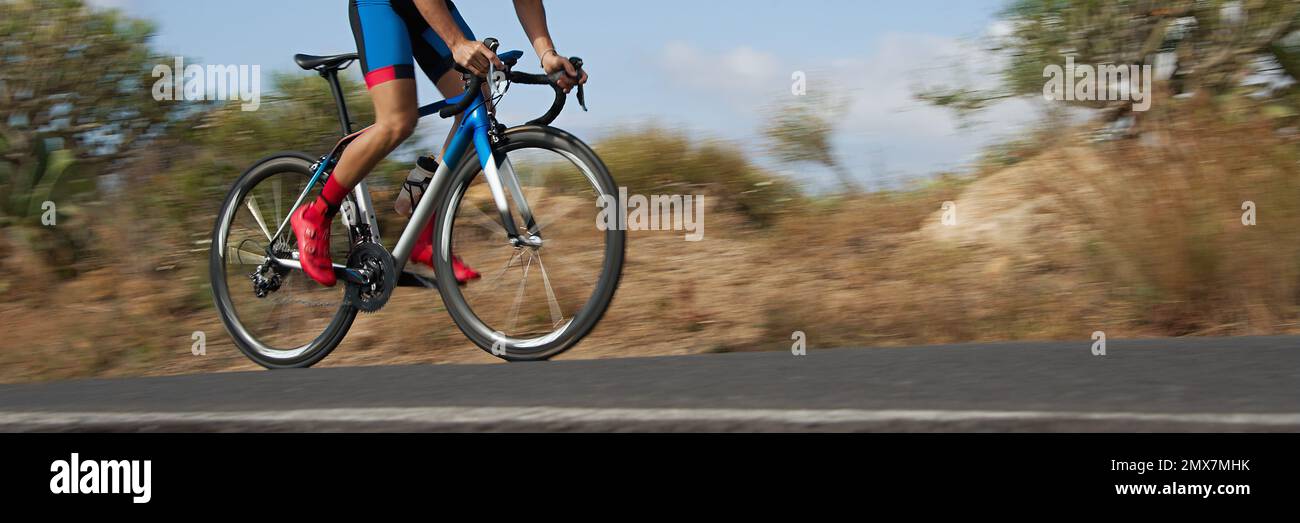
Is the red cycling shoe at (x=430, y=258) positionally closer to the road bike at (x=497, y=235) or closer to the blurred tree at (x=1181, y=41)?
the road bike at (x=497, y=235)

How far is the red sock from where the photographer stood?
4.80 meters

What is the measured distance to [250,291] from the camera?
543 centimetres

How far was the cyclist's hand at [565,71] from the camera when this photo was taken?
431cm

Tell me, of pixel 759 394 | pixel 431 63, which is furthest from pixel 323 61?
pixel 759 394

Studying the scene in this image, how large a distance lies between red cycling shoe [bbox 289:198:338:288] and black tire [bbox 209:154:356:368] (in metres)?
0.10

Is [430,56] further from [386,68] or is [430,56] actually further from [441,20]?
[441,20]

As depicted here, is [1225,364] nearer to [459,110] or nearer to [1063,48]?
[459,110]

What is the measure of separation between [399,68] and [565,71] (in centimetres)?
65

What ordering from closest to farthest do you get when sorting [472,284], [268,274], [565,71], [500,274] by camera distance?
[565,71], [500,274], [472,284], [268,274]

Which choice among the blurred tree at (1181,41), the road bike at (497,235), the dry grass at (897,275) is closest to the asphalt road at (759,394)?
the road bike at (497,235)

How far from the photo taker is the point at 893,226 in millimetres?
7168

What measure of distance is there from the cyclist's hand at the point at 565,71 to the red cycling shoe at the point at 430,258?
767mm

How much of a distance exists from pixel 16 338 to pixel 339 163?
11.3 ft

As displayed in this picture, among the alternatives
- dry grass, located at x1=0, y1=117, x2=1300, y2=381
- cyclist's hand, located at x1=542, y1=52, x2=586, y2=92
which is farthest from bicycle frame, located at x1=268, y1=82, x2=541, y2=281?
dry grass, located at x1=0, y1=117, x2=1300, y2=381
